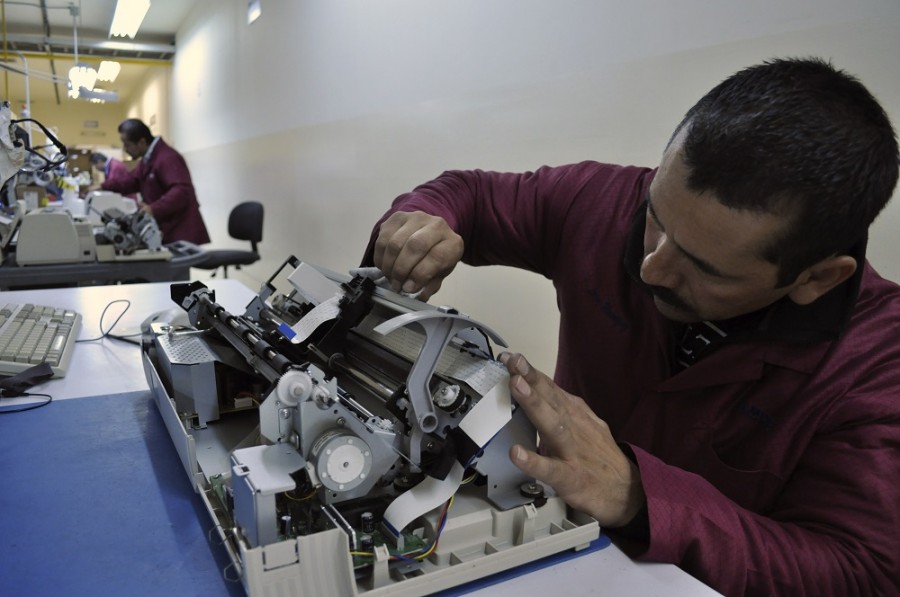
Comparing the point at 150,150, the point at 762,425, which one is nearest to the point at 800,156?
the point at 762,425

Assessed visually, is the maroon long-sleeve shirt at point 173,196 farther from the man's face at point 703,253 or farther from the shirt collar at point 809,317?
the shirt collar at point 809,317

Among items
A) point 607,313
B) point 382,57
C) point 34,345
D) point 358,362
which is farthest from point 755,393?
point 382,57

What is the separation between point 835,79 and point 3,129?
81.9 inches

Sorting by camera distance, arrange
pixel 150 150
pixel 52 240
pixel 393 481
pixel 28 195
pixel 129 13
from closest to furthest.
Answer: pixel 393 481
pixel 52 240
pixel 28 195
pixel 150 150
pixel 129 13

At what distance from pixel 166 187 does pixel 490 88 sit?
3.89 meters

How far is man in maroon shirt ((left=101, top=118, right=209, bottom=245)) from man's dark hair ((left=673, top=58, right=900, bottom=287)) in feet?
17.1

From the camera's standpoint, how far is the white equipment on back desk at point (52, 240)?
3.30 meters

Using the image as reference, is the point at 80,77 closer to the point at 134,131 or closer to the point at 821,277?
the point at 134,131

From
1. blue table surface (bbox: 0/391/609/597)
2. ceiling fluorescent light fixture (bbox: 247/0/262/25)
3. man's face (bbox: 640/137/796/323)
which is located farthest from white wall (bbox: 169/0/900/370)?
blue table surface (bbox: 0/391/609/597)

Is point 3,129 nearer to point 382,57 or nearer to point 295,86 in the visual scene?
point 382,57

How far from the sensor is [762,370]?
1088 mm

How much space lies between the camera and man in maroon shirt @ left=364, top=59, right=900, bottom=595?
0.89m

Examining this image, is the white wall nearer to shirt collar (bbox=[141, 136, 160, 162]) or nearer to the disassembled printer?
shirt collar (bbox=[141, 136, 160, 162])

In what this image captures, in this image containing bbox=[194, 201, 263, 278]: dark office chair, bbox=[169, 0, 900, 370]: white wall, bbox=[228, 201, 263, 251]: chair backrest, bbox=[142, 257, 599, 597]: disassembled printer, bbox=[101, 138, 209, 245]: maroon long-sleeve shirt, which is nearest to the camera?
bbox=[142, 257, 599, 597]: disassembled printer
